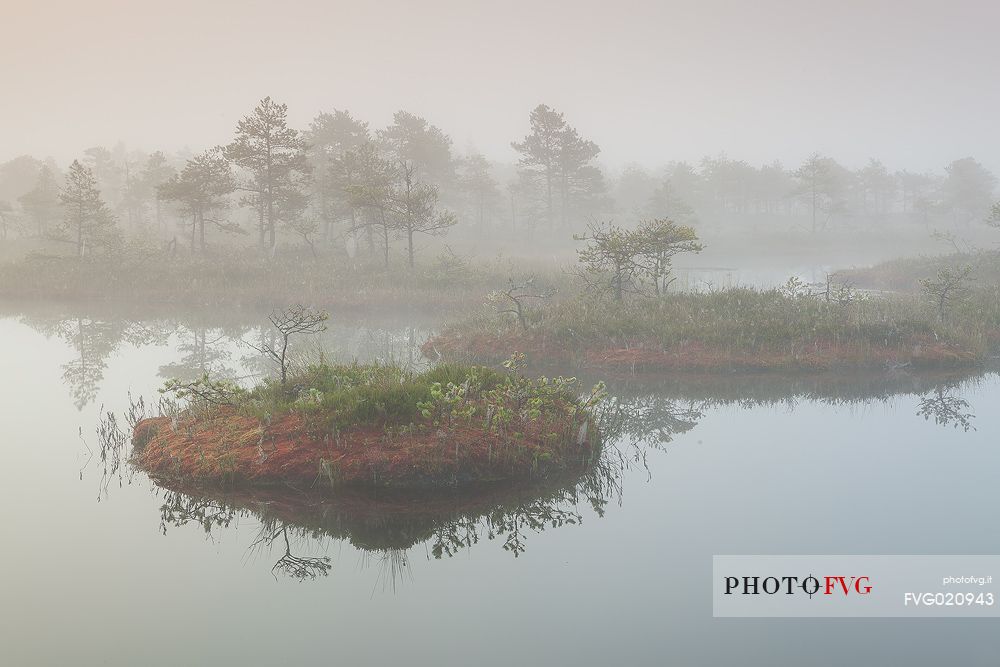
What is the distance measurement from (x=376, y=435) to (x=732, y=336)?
11700mm

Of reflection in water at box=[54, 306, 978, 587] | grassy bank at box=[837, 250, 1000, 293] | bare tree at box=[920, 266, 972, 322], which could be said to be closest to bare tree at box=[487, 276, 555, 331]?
reflection in water at box=[54, 306, 978, 587]

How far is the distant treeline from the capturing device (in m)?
36.7

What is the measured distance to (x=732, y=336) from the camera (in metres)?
17.8

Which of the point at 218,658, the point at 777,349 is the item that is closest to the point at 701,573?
the point at 218,658

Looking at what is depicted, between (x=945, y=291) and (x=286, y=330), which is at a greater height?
(x=945, y=291)

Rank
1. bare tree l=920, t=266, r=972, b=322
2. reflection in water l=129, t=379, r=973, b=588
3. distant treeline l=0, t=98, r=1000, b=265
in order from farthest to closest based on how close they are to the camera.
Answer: distant treeline l=0, t=98, r=1000, b=265
bare tree l=920, t=266, r=972, b=322
reflection in water l=129, t=379, r=973, b=588

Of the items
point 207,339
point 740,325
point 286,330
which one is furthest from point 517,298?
point 286,330

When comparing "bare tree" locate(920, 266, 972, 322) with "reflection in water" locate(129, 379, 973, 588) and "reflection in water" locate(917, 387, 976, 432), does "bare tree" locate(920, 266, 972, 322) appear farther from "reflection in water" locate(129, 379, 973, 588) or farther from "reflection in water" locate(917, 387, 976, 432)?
"reflection in water" locate(129, 379, 973, 588)

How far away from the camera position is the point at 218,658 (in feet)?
17.4

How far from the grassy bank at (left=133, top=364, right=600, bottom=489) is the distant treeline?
21315 mm

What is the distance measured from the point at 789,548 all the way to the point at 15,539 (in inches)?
348

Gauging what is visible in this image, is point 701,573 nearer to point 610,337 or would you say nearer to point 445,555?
point 445,555

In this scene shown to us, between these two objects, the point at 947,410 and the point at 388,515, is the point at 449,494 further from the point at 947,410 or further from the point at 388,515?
the point at 947,410

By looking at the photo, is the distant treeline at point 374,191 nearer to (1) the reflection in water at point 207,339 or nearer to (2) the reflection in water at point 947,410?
(1) the reflection in water at point 207,339
